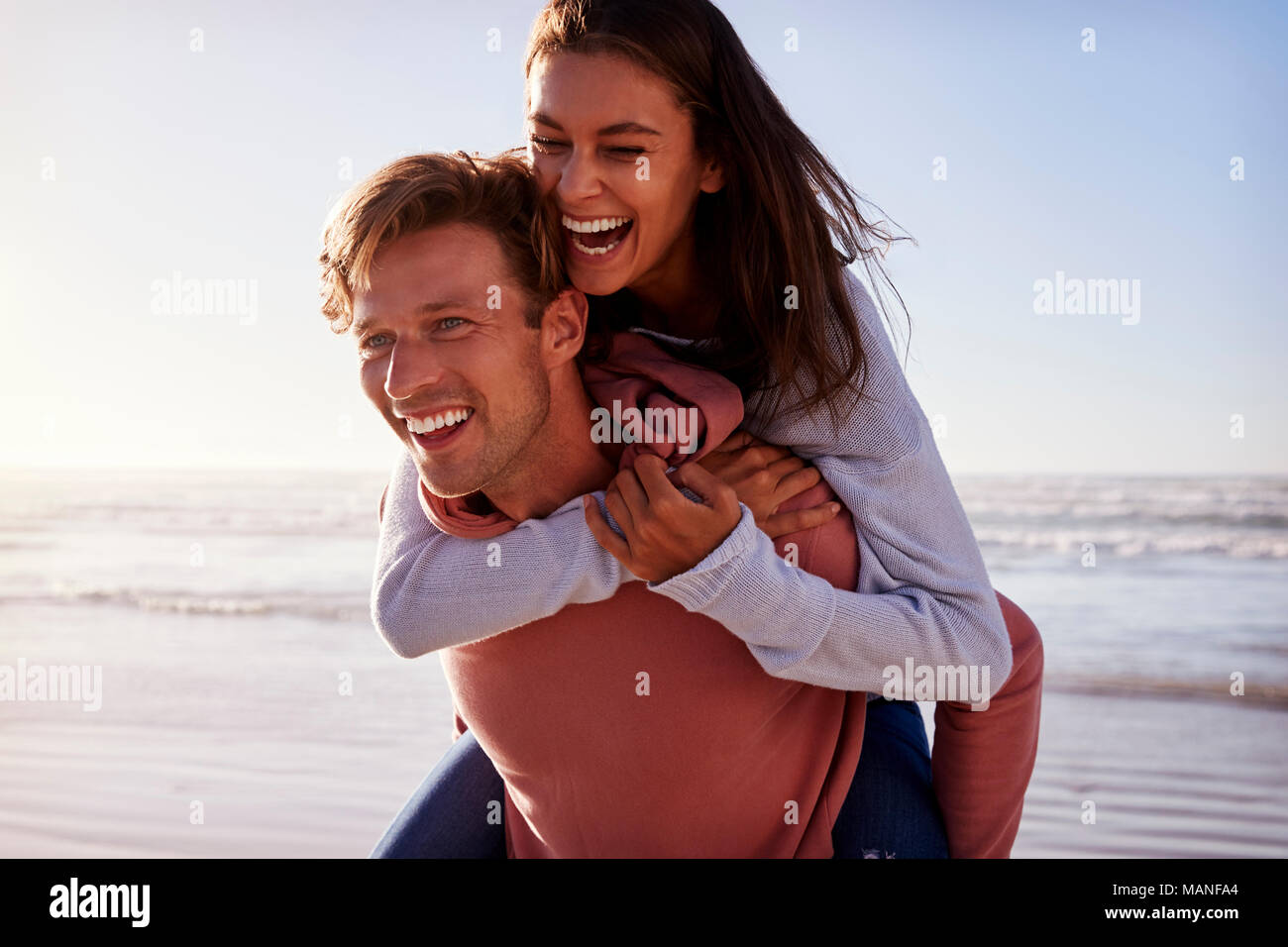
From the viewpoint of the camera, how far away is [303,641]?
9805 mm

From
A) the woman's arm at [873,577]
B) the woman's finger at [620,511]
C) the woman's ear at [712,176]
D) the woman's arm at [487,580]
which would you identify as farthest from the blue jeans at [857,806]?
the woman's ear at [712,176]

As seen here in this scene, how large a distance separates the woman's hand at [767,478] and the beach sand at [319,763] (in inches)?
139

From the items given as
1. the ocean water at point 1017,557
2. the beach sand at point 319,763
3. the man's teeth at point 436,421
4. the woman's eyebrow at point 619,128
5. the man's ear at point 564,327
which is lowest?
the beach sand at point 319,763

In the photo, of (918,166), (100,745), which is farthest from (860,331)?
(918,166)

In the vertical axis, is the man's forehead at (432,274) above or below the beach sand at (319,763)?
above

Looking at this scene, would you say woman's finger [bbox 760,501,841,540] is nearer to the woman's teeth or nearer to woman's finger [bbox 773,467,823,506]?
woman's finger [bbox 773,467,823,506]

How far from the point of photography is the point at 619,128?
258 centimetres

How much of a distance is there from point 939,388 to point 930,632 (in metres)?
15.9

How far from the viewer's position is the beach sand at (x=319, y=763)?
5535 millimetres

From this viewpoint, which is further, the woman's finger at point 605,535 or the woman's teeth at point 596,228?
the woman's teeth at point 596,228

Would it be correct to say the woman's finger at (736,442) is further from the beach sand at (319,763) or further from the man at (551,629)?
the beach sand at (319,763)

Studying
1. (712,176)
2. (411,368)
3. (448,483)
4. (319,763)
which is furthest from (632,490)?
(319,763)

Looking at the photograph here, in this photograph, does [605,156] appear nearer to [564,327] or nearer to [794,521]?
[564,327]
